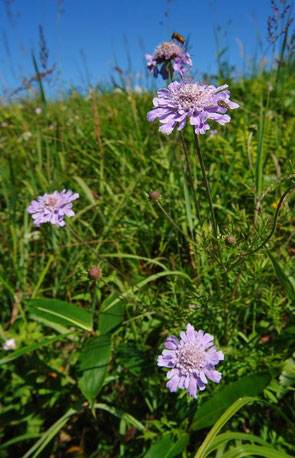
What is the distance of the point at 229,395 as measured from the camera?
1037mm

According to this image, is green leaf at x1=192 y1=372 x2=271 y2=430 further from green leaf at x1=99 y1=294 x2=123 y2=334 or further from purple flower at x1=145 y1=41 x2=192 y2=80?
purple flower at x1=145 y1=41 x2=192 y2=80

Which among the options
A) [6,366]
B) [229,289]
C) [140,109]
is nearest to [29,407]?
[6,366]

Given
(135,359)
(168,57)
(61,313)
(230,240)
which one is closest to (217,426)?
(135,359)

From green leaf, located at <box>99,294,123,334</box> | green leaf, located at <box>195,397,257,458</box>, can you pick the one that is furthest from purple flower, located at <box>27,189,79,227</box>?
green leaf, located at <box>195,397,257,458</box>

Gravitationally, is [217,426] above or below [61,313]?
below

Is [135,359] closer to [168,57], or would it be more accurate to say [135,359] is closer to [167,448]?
[167,448]

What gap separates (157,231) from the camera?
1.75 metres

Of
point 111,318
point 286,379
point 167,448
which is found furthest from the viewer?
point 111,318

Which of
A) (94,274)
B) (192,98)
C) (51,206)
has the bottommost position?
(94,274)

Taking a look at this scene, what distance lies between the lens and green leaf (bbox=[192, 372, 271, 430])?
102 centimetres

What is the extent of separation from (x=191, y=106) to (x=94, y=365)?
93 centimetres

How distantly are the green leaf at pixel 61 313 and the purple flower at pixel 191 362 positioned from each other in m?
0.37

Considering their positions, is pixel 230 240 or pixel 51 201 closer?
pixel 230 240

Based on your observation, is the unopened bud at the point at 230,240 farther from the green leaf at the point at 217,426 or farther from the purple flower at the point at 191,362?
the green leaf at the point at 217,426
